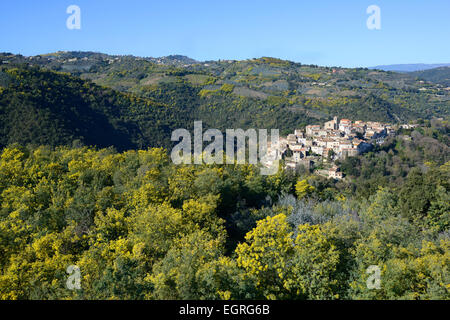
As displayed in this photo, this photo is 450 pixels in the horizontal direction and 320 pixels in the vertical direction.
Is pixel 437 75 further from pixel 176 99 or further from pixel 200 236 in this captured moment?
pixel 200 236

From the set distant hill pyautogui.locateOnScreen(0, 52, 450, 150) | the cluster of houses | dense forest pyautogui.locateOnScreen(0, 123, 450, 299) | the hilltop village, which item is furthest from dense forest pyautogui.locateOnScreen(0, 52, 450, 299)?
the cluster of houses

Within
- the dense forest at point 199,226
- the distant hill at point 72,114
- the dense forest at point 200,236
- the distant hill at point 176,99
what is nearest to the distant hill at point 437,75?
the distant hill at point 176,99

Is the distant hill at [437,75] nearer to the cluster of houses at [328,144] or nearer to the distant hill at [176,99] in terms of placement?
the distant hill at [176,99]

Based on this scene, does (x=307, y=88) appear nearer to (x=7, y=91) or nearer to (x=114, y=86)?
(x=114, y=86)

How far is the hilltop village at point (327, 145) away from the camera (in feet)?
163

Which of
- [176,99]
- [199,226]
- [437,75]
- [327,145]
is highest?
[437,75]

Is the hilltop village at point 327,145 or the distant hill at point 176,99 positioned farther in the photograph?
the hilltop village at point 327,145

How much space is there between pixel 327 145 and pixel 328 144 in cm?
26

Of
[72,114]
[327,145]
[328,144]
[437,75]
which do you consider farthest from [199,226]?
[437,75]

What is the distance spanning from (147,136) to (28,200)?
141 ft

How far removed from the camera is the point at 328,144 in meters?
55.8

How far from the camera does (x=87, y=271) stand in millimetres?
10859
